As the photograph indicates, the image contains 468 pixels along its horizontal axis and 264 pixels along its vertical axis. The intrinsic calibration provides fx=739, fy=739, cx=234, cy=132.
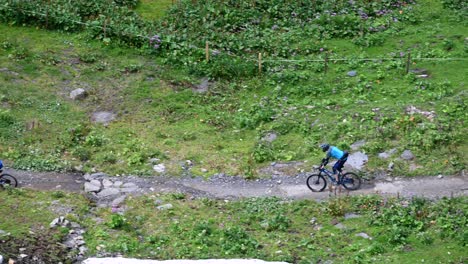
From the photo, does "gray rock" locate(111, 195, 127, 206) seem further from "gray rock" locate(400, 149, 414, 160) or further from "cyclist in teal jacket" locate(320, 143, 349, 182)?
"gray rock" locate(400, 149, 414, 160)

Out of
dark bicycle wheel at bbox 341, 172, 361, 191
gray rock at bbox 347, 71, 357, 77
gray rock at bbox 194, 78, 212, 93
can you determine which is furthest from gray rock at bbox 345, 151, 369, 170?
gray rock at bbox 194, 78, 212, 93

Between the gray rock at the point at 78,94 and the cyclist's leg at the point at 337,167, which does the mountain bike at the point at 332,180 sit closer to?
the cyclist's leg at the point at 337,167

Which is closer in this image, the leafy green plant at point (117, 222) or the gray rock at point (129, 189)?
the leafy green plant at point (117, 222)

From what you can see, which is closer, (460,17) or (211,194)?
(211,194)

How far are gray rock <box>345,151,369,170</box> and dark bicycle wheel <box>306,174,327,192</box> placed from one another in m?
1.42

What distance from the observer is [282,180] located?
2597cm

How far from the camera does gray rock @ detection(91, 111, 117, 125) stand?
30.0 metres

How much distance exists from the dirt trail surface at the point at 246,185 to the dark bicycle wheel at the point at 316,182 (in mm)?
182

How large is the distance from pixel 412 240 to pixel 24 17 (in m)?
23.5

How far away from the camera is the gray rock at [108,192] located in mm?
25266

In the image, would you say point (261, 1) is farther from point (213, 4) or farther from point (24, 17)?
point (24, 17)

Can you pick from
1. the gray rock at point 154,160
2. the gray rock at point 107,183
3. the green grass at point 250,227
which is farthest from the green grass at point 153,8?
the green grass at point 250,227

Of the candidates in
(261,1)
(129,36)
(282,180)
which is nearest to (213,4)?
(261,1)

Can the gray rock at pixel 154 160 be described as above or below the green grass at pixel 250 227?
below
